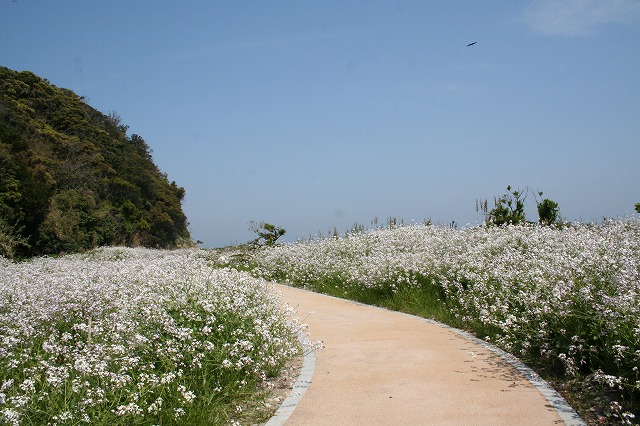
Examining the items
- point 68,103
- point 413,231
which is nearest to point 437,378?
point 413,231

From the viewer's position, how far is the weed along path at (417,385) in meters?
5.68

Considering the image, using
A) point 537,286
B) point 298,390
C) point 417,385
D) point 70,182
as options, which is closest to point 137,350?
point 298,390

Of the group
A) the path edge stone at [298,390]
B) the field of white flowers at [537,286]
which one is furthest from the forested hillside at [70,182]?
the path edge stone at [298,390]

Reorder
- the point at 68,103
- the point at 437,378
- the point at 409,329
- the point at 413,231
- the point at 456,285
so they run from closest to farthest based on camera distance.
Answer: the point at 437,378 < the point at 409,329 < the point at 456,285 < the point at 413,231 < the point at 68,103

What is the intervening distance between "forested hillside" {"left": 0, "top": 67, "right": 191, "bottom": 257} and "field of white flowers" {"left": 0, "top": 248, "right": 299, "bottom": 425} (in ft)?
58.4

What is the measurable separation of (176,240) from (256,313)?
1504 inches

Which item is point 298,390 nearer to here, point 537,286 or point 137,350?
point 137,350

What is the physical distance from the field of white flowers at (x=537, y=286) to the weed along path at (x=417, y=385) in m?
0.51

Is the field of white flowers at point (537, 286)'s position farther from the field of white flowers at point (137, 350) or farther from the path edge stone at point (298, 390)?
the field of white flowers at point (137, 350)

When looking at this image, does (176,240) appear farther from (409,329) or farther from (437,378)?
(437,378)

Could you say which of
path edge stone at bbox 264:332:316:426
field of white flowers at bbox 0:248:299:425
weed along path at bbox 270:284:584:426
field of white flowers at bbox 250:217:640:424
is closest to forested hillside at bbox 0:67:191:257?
field of white flowers at bbox 250:217:640:424

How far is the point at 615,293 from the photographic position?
7.21 meters

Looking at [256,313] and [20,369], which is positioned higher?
[256,313]

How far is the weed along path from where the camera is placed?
568cm
